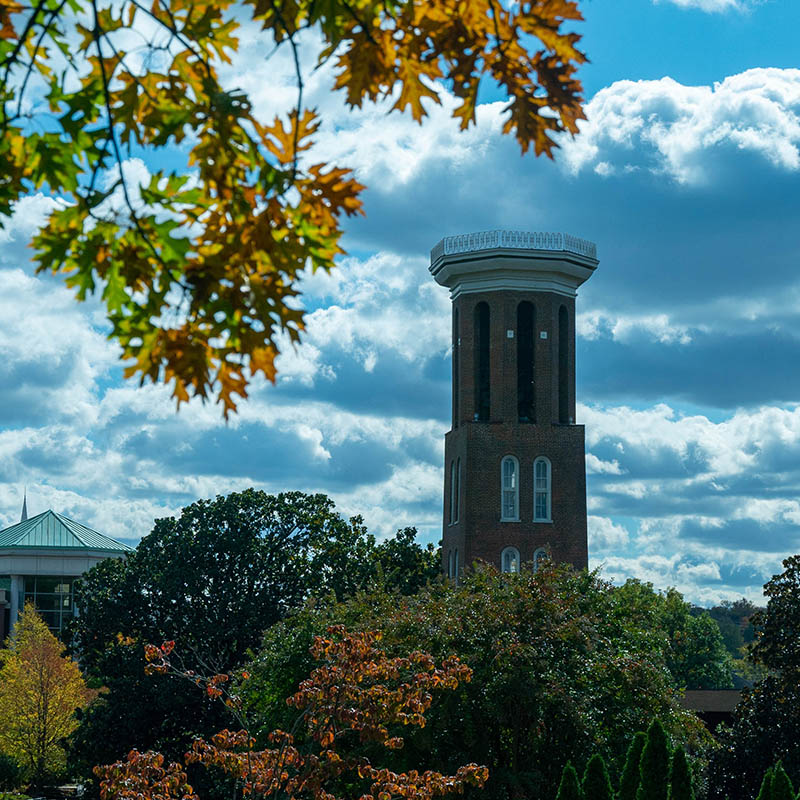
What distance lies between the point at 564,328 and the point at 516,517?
1090 centimetres

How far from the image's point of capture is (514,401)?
6712cm

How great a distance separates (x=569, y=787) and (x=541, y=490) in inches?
1706

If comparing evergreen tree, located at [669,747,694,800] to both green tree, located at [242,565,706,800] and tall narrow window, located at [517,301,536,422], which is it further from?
tall narrow window, located at [517,301,536,422]

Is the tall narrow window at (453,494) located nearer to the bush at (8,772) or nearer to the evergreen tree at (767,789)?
the bush at (8,772)

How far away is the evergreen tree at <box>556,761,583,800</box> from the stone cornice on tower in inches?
1796

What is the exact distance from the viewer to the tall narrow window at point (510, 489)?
6581 cm

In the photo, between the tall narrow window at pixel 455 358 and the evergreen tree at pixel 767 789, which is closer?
the evergreen tree at pixel 767 789

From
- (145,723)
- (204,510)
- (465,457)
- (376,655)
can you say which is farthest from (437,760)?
(465,457)

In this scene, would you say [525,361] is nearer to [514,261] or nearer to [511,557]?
[514,261]

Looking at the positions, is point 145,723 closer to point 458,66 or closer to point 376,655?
point 376,655

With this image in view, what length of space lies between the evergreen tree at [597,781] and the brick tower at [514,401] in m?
41.4

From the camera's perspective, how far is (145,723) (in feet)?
147

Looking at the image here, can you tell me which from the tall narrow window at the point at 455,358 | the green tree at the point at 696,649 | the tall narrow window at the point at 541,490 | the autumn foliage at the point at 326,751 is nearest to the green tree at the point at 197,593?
the tall narrow window at the point at 541,490

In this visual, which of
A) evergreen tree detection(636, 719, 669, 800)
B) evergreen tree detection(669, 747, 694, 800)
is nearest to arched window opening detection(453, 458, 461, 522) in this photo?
evergreen tree detection(636, 719, 669, 800)
